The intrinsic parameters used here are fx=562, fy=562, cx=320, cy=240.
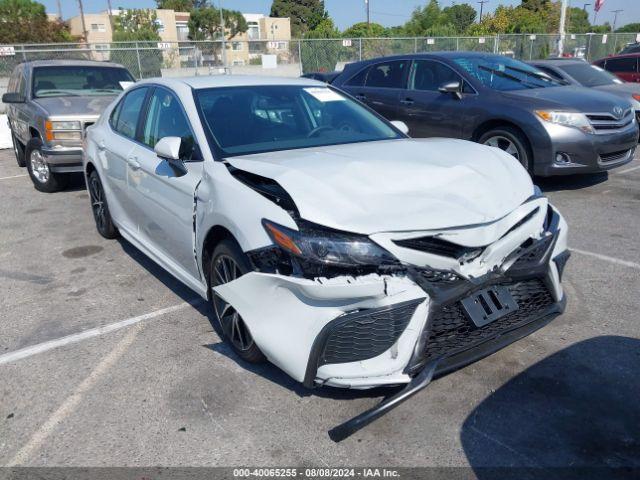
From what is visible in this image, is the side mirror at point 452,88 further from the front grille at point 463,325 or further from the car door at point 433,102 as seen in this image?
the front grille at point 463,325

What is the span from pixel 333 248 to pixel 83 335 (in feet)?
7.12

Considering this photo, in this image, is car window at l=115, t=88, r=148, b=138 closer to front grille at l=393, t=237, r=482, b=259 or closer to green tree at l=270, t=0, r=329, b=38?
front grille at l=393, t=237, r=482, b=259

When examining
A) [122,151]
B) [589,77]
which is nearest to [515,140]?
[122,151]

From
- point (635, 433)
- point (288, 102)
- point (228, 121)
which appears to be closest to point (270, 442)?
point (635, 433)

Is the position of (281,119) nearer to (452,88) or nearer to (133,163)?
(133,163)

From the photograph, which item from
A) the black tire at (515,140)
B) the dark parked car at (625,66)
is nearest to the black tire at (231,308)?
the black tire at (515,140)

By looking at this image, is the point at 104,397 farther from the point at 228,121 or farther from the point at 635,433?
the point at 635,433

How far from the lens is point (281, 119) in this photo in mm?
4016

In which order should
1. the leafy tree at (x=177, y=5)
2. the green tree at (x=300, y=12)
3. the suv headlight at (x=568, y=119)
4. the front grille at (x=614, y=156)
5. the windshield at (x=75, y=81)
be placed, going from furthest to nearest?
1. the leafy tree at (x=177, y=5)
2. the green tree at (x=300, y=12)
3. the windshield at (x=75, y=81)
4. the front grille at (x=614, y=156)
5. the suv headlight at (x=568, y=119)

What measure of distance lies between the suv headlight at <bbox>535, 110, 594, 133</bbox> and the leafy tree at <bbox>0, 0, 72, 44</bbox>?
56.2m

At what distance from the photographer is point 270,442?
270 centimetres

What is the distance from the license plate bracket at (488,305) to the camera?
8.82ft

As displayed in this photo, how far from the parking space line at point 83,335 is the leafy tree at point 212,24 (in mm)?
74925

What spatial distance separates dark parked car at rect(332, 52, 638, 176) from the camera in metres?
6.62
